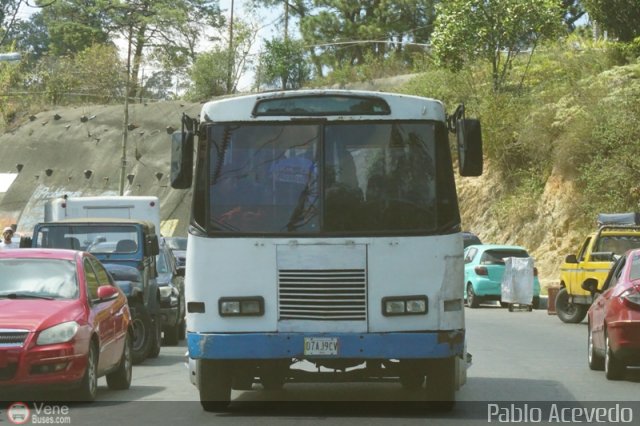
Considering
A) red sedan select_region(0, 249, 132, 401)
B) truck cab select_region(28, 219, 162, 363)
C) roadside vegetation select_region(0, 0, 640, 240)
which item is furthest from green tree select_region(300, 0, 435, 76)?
red sedan select_region(0, 249, 132, 401)

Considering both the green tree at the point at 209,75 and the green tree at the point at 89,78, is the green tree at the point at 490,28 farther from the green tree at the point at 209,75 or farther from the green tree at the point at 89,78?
the green tree at the point at 89,78

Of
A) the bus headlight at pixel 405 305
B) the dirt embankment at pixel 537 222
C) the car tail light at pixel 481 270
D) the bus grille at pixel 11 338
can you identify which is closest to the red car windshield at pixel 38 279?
the bus grille at pixel 11 338

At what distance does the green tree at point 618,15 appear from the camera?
143 feet

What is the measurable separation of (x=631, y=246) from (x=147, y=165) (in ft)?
175

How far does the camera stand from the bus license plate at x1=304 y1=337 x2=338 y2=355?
1209 cm

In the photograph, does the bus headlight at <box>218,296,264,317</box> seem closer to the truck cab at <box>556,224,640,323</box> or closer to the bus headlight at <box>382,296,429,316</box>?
the bus headlight at <box>382,296,429,316</box>

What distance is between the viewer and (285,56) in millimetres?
79312

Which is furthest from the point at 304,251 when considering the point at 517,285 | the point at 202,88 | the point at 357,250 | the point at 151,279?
the point at 202,88

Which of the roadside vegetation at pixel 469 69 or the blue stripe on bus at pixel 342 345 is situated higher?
the roadside vegetation at pixel 469 69

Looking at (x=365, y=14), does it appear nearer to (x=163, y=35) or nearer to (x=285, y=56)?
(x=285, y=56)

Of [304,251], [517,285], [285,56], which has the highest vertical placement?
[285,56]

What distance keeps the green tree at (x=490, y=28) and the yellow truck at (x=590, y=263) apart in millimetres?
24292

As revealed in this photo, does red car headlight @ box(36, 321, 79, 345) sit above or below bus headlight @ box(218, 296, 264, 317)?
below

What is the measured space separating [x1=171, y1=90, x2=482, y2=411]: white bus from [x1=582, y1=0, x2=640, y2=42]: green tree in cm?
3238
